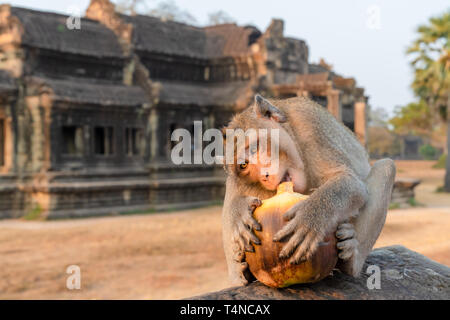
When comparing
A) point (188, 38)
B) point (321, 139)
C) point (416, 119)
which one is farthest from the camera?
point (416, 119)

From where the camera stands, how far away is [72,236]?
14.3 metres

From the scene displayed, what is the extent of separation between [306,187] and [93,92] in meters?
17.4

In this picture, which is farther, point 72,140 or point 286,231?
point 72,140

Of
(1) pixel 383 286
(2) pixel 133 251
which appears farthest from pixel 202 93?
(1) pixel 383 286

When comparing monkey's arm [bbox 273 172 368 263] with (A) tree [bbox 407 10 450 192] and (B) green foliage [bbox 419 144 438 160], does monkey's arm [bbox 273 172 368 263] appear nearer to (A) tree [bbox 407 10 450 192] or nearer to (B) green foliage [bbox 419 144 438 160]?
(A) tree [bbox 407 10 450 192]

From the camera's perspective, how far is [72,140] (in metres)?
20.0

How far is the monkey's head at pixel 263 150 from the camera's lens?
10.0 feet

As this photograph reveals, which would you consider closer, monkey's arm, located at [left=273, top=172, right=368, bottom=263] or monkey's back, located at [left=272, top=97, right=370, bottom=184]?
monkey's arm, located at [left=273, top=172, right=368, bottom=263]

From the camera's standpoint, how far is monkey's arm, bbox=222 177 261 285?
116 inches

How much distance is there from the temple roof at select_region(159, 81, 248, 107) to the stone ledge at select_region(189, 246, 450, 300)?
17.8 m

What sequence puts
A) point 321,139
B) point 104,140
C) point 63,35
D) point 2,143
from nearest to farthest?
point 321,139, point 2,143, point 63,35, point 104,140

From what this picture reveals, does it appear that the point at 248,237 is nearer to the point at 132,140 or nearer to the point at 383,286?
the point at 383,286

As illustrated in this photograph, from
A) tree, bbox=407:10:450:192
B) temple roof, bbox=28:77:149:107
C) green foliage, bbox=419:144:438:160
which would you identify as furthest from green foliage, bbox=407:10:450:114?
green foliage, bbox=419:144:438:160

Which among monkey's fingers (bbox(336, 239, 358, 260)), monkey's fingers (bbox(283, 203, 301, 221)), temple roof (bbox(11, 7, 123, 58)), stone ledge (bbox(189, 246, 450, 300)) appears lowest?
stone ledge (bbox(189, 246, 450, 300))
